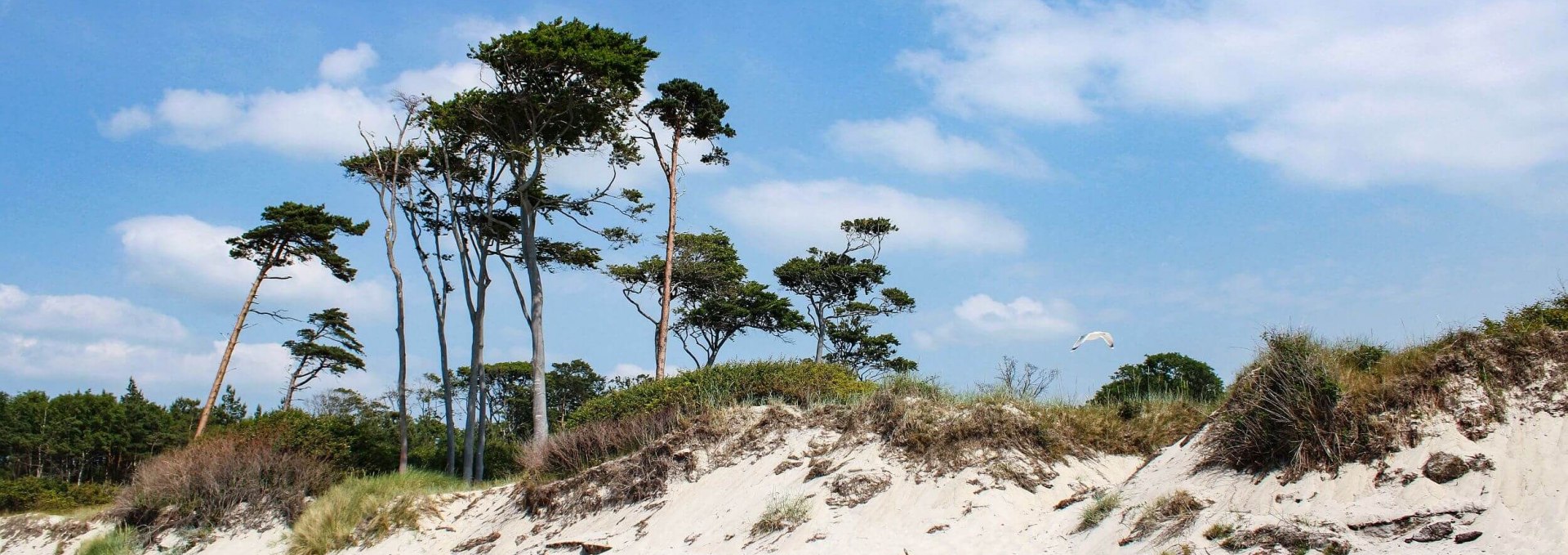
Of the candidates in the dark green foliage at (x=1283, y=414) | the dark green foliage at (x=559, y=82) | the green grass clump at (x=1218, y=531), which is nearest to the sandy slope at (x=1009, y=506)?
the green grass clump at (x=1218, y=531)

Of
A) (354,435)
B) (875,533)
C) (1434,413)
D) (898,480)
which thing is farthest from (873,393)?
(354,435)

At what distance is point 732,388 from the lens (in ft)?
56.9

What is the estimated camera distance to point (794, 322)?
3844 centimetres

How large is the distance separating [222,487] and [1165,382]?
18030 mm

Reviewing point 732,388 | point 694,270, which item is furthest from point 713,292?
point 732,388

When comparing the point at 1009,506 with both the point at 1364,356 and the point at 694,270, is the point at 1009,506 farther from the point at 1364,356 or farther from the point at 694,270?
the point at 694,270

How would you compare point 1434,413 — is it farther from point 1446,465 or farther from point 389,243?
point 389,243

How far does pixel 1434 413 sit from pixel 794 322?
98.5ft

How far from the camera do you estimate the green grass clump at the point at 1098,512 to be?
10.0m

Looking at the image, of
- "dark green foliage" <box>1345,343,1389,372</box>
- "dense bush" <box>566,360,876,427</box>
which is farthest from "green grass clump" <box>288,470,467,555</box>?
"dark green foliage" <box>1345,343,1389,372</box>

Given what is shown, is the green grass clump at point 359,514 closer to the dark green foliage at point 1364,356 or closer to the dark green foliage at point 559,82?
the dark green foliage at point 559,82

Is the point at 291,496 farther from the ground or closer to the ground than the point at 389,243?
closer to the ground

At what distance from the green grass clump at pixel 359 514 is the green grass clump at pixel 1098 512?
12.0m

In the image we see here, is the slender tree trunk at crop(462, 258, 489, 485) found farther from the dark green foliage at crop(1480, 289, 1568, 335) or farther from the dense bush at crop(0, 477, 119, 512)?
the dark green foliage at crop(1480, 289, 1568, 335)
